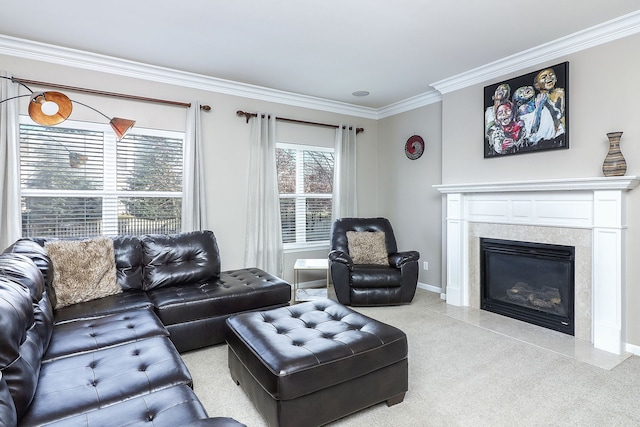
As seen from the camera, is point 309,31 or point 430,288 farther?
point 430,288

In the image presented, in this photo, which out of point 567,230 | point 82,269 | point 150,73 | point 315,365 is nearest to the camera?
point 315,365

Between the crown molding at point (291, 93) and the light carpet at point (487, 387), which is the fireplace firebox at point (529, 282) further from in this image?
the crown molding at point (291, 93)

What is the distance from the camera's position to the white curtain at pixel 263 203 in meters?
4.37

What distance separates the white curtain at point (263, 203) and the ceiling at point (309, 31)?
2.48ft

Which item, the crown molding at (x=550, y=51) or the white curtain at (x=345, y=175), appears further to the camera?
the white curtain at (x=345, y=175)

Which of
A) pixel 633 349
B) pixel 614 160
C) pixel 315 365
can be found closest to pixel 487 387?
pixel 315 365

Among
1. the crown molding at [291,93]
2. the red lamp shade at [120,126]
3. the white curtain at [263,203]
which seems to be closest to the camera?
the red lamp shade at [120,126]

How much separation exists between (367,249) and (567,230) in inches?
84.0

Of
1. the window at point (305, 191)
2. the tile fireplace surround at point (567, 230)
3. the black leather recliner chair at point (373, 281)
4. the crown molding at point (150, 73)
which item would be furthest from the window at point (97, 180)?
the tile fireplace surround at point (567, 230)

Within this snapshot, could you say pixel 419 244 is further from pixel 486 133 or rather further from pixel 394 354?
pixel 394 354

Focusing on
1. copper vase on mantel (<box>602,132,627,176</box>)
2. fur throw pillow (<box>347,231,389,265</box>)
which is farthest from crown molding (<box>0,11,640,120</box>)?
fur throw pillow (<box>347,231,389,265</box>)

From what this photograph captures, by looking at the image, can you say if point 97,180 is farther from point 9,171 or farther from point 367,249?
point 367,249

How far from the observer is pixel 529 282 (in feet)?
11.8

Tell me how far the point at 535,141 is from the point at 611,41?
0.95m
